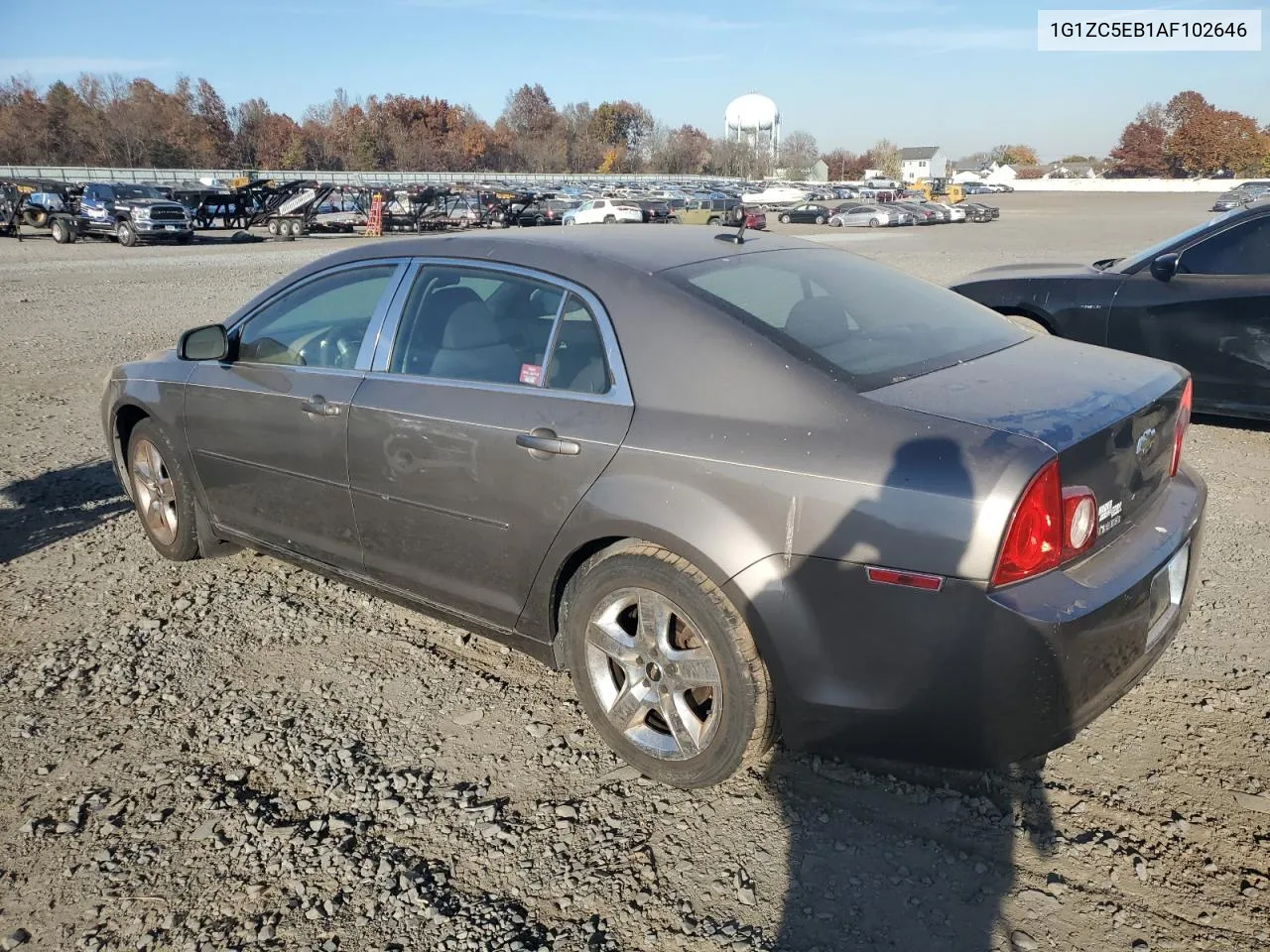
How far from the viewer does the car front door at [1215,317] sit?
6.27 m

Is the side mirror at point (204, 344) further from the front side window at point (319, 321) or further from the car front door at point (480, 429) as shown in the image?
the car front door at point (480, 429)

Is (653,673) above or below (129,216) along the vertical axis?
below

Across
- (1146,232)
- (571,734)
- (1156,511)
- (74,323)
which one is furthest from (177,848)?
(1146,232)

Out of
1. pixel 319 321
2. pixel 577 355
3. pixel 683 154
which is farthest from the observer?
pixel 683 154

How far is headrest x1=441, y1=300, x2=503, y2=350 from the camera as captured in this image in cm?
344

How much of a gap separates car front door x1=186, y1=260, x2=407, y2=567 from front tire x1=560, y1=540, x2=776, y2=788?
1.22 meters

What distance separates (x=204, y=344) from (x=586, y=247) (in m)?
1.87

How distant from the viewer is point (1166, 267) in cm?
664

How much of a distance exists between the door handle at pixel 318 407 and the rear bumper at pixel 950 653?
6.09ft

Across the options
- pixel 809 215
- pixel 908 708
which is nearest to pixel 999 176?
pixel 809 215

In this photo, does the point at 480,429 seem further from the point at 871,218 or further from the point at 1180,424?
the point at 871,218

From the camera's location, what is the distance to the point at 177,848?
2736 mm

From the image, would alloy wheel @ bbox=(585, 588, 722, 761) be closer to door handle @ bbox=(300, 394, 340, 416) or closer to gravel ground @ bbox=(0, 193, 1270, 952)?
gravel ground @ bbox=(0, 193, 1270, 952)

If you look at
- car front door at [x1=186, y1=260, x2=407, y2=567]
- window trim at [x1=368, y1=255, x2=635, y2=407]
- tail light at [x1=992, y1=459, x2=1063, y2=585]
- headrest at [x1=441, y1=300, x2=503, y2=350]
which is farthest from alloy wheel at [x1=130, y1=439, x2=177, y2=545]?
tail light at [x1=992, y1=459, x2=1063, y2=585]
